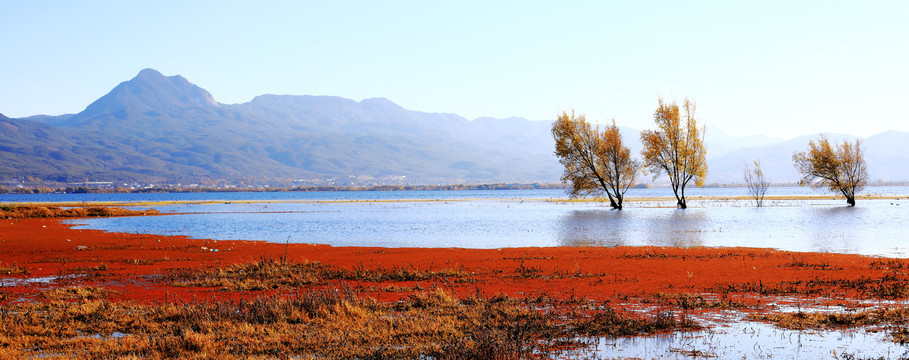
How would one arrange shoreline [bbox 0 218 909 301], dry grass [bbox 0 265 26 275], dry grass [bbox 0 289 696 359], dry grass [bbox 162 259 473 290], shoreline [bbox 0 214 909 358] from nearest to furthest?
dry grass [bbox 0 289 696 359], shoreline [bbox 0 214 909 358], shoreline [bbox 0 218 909 301], dry grass [bbox 162 259 473 290], dry grass [bbox 0 265 26 275]

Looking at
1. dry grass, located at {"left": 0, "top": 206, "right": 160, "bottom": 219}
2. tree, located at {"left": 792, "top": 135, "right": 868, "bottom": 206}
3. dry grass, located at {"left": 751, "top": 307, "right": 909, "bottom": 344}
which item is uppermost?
tree, located at {"left": 792, "top": 135, "right": 868, "bottom": 206}

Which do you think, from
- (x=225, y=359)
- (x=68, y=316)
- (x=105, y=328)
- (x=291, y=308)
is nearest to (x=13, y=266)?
(x=68, y=316)

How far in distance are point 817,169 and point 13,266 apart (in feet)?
248

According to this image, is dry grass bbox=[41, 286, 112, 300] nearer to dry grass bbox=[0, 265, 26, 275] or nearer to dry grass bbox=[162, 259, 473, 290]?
dry grass bbox=[162, 259, 473, 290]

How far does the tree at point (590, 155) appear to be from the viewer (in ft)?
220

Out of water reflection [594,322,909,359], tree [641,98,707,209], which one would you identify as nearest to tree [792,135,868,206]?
tree [641,98,707,209]

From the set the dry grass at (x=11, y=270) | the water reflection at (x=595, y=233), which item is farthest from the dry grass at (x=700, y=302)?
the dry grass at (x=11, y=270)

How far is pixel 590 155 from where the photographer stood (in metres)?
67.5

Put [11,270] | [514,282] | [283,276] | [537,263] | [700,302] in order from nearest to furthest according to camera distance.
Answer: [700,302], [514,282], [283,276], [11,270], [537,263]

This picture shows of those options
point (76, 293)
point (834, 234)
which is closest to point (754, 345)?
point (76, 293)

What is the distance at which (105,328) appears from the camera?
35.4 feet

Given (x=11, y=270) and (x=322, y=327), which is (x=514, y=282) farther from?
(x=11, y=270)

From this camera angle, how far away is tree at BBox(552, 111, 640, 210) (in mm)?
67125

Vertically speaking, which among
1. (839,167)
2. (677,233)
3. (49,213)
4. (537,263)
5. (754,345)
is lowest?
(677,233)
